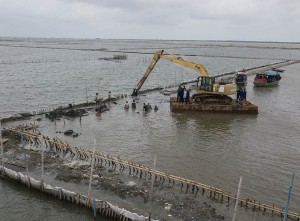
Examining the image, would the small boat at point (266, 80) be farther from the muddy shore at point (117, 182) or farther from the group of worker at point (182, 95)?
the muddy shore at point (117, 182)

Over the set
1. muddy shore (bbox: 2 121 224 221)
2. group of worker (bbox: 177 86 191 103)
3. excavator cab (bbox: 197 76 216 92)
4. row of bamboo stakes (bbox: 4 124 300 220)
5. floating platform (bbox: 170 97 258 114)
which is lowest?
muddy shore (bbox: 2 121 224 221)

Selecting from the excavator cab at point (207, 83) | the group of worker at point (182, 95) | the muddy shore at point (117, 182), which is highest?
the excavator cab at point (207, 83)

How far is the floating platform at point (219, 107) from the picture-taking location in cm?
3192

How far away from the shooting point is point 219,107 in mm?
32250

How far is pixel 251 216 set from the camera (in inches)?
567

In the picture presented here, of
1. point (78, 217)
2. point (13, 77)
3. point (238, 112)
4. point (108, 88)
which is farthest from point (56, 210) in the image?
point (13, 77)

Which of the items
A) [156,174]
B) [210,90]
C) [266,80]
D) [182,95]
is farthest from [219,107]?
[266,80]

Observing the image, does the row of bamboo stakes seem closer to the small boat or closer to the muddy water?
the muddy water

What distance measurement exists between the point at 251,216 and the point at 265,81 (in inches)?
1498

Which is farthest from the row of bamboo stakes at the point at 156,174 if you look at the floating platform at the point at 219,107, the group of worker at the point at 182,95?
the group of worker at the point at 182,95

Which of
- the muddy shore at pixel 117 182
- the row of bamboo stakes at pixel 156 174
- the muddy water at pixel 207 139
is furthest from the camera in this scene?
the muddy water at pixel 207 139

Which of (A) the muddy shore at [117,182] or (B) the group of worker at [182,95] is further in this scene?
(B) the group of worker at [182,95]

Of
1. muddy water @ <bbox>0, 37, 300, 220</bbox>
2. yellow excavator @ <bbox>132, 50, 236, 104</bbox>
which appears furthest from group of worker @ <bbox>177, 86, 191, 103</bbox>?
muddy water @ <bbox>0, 37, 300, 220</bbox>

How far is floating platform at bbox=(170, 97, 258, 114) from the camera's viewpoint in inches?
1257
